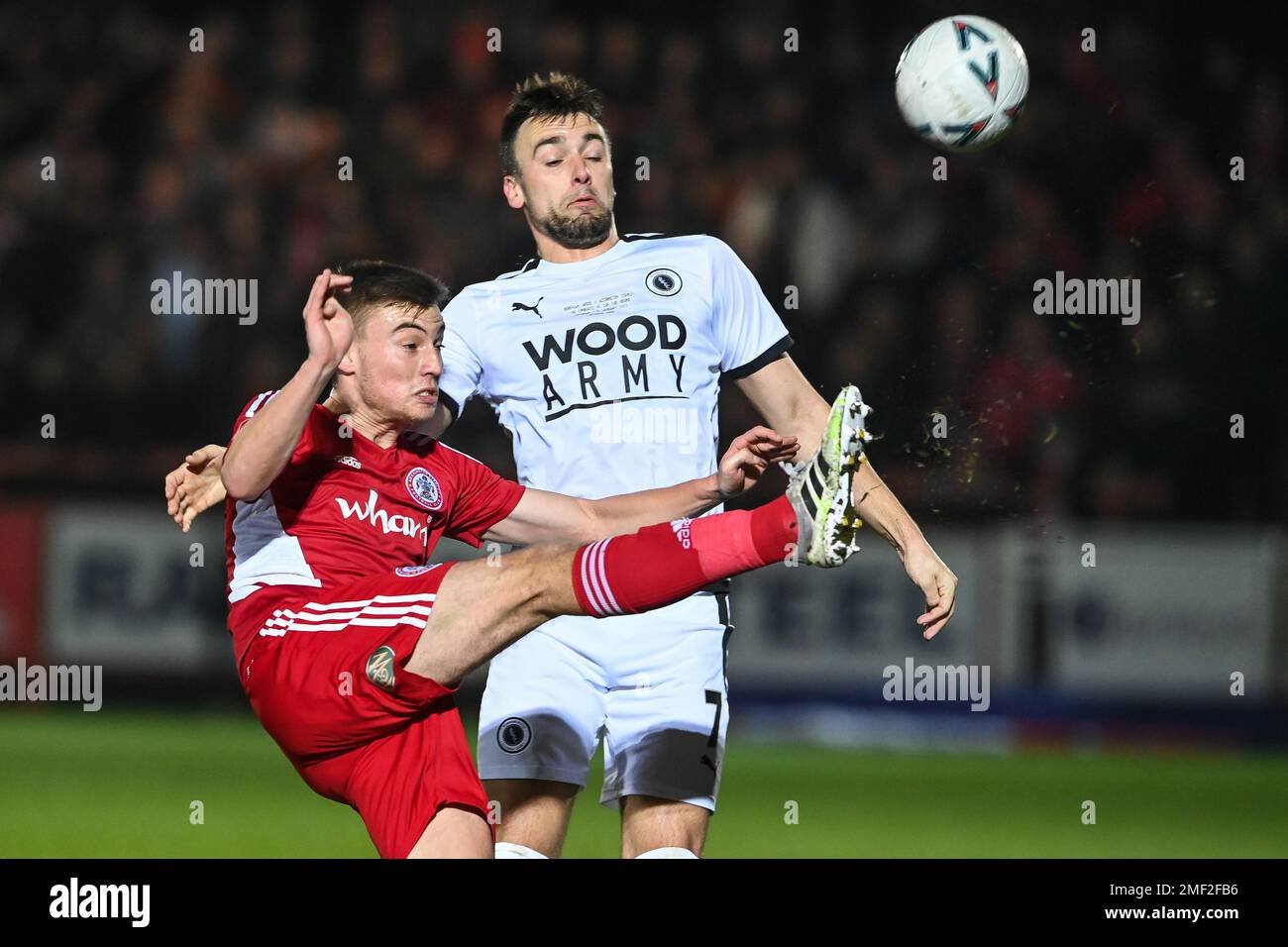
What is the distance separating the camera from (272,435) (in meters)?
4.45

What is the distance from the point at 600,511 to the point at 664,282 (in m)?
0.76

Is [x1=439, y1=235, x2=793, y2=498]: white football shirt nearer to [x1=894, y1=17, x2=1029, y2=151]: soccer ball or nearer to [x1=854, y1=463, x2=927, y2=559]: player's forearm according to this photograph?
[x1=854, y1=463, x2=927, y2=559]: player's forearm

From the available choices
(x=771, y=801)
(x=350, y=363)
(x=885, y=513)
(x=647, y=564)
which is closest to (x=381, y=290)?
(x=350, y=363)

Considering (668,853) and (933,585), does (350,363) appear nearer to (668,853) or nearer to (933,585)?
(668,853)

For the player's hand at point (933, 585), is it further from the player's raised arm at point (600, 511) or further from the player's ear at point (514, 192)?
the player's ear at point (514, 192)

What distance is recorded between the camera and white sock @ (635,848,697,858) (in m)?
4.85

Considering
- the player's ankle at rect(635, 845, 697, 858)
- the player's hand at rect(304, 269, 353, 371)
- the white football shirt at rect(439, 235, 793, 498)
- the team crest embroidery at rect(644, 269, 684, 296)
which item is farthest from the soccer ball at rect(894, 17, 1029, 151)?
the player's ankle at rect(635, 845, 697, 858)

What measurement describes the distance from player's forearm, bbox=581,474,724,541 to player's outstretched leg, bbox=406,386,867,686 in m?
0.54

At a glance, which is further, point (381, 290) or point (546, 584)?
point (381, 290)

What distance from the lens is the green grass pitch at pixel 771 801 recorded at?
311 inches
